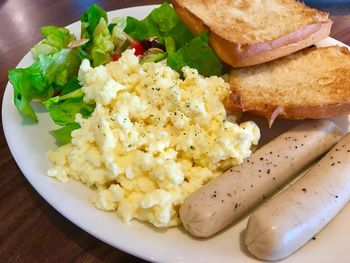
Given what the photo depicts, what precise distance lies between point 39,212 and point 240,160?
93 centimetres

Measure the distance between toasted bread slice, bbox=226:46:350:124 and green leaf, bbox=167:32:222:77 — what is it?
4.4 inches

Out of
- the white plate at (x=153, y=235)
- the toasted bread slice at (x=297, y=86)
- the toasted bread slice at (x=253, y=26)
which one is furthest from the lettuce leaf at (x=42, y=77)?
the toasted bread slice at (x=297, y=86)

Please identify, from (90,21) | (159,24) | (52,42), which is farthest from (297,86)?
(52,42)

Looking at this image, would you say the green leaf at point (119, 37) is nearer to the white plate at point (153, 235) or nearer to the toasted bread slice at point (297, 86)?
the toasted bread slice at point (297, 86)

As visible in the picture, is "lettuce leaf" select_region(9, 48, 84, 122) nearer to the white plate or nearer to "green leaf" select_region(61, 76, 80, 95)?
"green leaf" select_region(61, 76, 80, 95)

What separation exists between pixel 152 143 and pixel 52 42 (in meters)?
1.14

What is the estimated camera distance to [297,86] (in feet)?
6.28

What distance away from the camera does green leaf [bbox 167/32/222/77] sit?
1999 millimetres

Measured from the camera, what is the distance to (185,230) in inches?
57.1

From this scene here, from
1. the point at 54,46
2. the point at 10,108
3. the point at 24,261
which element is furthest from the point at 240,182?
the point at 54,46

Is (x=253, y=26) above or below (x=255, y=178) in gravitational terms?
above

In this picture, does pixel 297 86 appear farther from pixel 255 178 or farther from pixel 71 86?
pixel 71 86

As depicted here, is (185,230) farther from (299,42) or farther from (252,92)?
(299,42)

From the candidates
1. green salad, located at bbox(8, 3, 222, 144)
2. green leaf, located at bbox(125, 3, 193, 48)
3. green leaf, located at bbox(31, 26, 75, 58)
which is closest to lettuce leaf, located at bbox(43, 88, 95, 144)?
green salad, located at bbox(8, 3, 222, 144)
